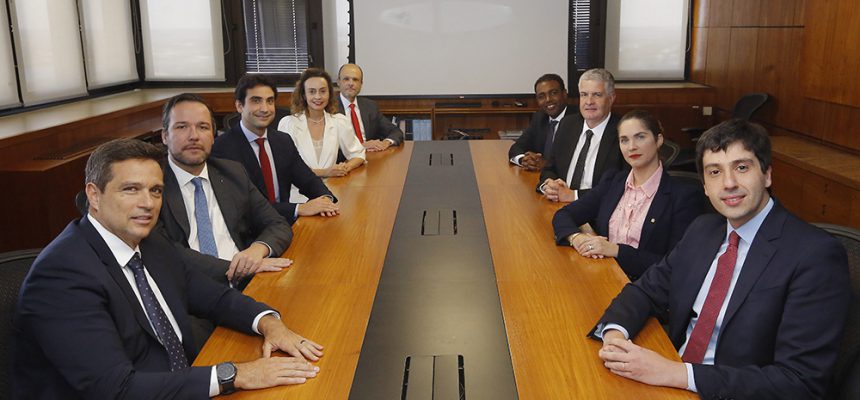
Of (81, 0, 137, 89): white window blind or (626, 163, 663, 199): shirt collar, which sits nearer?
(626, 163, 663, 199): shirt collar

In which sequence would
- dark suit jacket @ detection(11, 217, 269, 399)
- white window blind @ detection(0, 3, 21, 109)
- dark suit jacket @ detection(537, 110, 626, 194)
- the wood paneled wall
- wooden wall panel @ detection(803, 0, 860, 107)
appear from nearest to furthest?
dark suit jacket @ detection(11, 217, 269, 399)
dark suit jacket @ detection(537, 110, 626, 194)
wooden wall panel @ detection(803, 0, 860, 107)
the wood paneled wall
white window blind @ detection(0, 3, 21, 109)

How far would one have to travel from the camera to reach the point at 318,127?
4625 mm

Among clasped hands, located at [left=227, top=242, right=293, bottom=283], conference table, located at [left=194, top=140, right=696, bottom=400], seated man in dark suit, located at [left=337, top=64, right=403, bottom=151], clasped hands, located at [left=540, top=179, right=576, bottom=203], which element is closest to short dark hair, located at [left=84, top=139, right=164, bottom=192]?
conference table, located at [left=194, top=140, right=696, bottom=400]

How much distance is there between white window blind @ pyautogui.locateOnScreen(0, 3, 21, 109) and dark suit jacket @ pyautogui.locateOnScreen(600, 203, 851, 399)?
4.84 meters

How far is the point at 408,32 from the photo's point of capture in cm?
751

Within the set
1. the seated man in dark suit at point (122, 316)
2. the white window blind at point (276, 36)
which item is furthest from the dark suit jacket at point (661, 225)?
the white window blind at point (276, 36)

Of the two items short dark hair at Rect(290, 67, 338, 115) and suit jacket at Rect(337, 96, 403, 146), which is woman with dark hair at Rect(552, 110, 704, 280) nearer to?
short dark hair at Rect(290, 67, 338, 115)

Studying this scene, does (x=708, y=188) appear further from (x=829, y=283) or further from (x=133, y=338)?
(x=133, y=338)

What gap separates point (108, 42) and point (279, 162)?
4097 millimetres

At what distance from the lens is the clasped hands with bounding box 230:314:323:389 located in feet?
5.68

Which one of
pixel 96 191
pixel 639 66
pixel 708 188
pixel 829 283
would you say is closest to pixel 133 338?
pixel 96 191

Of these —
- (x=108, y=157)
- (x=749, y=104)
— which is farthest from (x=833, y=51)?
(x=108, y=157)

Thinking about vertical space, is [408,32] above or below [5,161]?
above

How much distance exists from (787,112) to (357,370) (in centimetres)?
518
